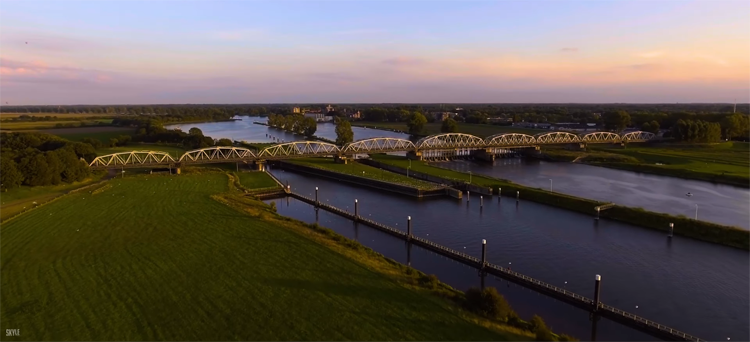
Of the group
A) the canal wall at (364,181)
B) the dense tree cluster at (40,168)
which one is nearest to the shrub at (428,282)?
the canal wall at (364,181)

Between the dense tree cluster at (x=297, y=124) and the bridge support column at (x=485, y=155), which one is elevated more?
the dense tree cluster at (x=297, y=124)

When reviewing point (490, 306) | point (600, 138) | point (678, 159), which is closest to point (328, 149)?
point (678, 159)

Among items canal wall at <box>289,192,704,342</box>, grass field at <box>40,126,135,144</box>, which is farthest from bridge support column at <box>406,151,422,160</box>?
grass field at <box>40,126,135,144</box>

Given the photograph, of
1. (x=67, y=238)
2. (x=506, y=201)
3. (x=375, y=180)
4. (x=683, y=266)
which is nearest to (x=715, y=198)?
(x=506, y=201)

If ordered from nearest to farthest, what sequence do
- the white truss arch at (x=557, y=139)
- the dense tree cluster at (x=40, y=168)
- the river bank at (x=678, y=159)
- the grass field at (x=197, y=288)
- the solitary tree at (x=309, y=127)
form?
1. the grass field at (x=197, y=288)
2. the dense tree cluster at (x=40, y=168)
3. the river bank at (x=678, y=159)
4. the white truss arch at (x=557, y=139)
5. the solitary tree at (x=309, y=127)

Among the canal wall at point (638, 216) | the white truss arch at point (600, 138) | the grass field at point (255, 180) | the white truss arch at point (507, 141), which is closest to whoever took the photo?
the canal wall at point (638, 216)

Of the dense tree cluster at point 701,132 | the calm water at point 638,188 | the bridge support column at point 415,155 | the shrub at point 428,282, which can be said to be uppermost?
the dense tree cluster at point 701,132

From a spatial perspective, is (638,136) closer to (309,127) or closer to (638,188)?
(638,188)

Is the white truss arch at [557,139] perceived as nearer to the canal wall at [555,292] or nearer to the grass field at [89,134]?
the canal wall at [555,292]
